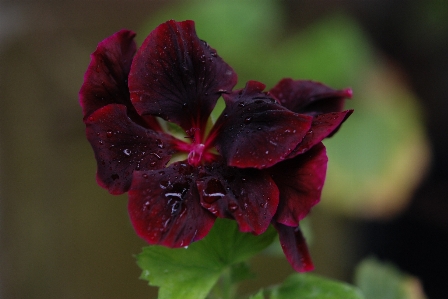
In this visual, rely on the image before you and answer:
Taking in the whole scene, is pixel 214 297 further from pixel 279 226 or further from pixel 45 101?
pixel 45 101

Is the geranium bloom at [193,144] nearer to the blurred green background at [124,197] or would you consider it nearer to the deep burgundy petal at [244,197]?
the deep burgundy petal at [244,197]

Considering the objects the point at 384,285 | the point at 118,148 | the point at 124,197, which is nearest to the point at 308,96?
the point at 118,148

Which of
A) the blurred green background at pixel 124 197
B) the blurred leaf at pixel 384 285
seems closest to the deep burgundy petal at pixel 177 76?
the blurred leaf at pixel 384 285

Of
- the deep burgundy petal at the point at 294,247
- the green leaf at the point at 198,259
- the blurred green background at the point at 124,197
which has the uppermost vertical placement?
the deep burgundy petal at the point at 294,247

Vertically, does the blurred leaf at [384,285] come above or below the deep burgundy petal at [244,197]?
below

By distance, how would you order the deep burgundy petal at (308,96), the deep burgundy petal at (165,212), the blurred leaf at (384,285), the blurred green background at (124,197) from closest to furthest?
1. the deep burgundy petal at (165,212)
2. the deep burgundy petal at (308,96)
3. the blurred leaf at (384,285)
4. the blurred green background at (124,197)

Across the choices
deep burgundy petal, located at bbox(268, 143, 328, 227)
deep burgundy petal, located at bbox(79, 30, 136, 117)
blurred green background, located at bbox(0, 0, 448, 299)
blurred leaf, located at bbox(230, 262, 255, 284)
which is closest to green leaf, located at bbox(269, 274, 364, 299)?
blurred leaf, located at bbox(230, 262, 255, 284)

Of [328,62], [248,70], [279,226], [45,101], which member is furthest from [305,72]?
[279,226]

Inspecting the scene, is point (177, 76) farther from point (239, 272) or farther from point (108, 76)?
point (239, 272)

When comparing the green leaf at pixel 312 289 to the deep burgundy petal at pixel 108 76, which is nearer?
the deep burgundy petal at pixel 108 76
